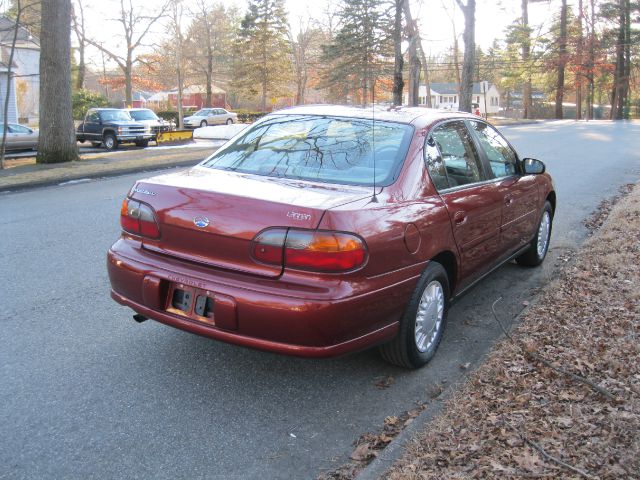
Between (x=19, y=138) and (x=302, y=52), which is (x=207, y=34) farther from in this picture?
(x=19, y=138)

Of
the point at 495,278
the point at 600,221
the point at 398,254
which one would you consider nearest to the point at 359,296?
the point at 398,254

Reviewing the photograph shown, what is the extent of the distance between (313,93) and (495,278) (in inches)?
3177

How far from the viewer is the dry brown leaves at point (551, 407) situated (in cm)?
277

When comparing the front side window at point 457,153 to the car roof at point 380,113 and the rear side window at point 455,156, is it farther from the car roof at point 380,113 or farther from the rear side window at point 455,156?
the car roof at point 380,113

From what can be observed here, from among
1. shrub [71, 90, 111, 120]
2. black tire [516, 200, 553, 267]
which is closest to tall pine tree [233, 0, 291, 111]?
shrub [71, 90, 111, 120]

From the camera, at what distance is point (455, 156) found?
4.64m

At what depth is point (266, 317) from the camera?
3.30 m

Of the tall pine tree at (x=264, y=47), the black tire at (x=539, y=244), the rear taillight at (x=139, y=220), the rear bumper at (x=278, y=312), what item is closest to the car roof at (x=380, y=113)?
the rear bumper at (x=278, y=312)

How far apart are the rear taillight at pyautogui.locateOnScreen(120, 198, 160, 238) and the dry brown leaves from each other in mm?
1952

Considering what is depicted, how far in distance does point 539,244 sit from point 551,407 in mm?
3524

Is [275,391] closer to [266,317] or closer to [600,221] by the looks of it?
[266,317]

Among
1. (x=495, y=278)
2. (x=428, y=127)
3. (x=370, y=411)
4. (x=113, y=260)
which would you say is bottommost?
(x=370, y=411)

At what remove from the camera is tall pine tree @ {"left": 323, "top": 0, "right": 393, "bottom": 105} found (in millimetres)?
48719

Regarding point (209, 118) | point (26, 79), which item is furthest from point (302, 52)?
point (26, 79)
